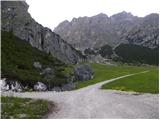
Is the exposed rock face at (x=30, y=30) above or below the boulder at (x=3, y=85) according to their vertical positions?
above

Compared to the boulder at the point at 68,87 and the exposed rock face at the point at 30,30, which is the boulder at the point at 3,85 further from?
the exposed rock face at the point at 30,30

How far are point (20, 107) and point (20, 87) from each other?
3141 cm

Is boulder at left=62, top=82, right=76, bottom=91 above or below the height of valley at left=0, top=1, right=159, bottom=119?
below

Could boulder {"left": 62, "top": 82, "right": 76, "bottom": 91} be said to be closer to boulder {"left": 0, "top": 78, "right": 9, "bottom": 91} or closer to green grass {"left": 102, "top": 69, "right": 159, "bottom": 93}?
green grass {"left": 102, "top": 69, "right": 159, "bottom": 93}

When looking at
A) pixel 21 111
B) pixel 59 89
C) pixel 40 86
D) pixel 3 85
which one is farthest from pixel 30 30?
pixel 21 111

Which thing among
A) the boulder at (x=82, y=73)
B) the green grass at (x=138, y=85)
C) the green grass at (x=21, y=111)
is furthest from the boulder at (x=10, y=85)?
the green grass at (x=21, y=111)

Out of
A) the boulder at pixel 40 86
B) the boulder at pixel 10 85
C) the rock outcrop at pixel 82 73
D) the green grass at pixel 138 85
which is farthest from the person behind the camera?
the rock outcrop at pixel 82 73

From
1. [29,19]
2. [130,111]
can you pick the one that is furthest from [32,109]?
[29,19]

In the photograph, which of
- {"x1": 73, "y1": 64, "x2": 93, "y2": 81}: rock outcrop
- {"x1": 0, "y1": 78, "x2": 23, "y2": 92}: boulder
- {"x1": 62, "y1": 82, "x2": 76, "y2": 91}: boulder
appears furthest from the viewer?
{"x1": 73, "y1": 64, "x2": 93, "y2": 81}: rock outcrop

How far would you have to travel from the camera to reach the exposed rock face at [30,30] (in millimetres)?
157788

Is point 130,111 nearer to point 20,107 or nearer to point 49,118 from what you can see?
point 49,118

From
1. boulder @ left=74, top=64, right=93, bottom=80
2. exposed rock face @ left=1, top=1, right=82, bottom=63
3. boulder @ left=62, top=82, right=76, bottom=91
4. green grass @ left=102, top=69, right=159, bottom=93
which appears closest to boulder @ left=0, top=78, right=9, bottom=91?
boulder @ left=62, top=82, right=76, bottom=91

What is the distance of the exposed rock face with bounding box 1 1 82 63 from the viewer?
15779 centimetres

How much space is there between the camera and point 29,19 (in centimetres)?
17450
